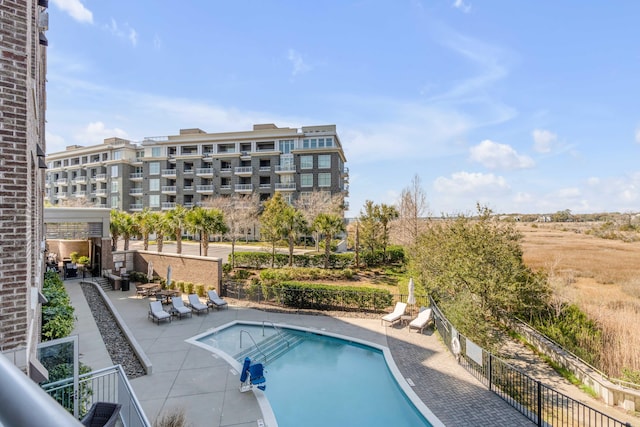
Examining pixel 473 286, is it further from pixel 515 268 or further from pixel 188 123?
pixel 188 123

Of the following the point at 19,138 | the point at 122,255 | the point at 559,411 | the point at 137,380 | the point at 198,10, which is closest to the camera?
the point at 19,138

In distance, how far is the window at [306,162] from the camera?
158 ft

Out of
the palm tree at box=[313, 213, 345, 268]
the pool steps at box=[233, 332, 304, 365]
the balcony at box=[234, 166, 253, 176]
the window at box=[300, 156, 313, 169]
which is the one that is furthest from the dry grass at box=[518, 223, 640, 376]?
the balcony at box=[234, 166, 253, 176]

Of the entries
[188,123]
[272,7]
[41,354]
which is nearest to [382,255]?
[272,7]

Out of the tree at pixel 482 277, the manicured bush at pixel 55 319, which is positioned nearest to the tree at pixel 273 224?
the tree at pixel 482 277

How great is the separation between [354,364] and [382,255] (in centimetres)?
1954

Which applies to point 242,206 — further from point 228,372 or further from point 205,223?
point 228,372

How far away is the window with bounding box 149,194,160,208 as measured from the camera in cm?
→ 5602

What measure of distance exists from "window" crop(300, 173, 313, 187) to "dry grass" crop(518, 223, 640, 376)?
90.3ft

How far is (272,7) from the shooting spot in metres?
12.6

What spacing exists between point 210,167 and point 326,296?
4083cm

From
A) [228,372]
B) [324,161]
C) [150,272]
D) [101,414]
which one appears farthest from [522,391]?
[324,161]

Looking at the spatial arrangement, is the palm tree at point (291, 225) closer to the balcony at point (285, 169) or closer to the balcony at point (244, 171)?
the balcony at point (285, 169)

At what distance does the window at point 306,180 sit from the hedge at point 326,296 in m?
30.3
